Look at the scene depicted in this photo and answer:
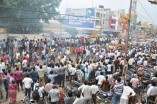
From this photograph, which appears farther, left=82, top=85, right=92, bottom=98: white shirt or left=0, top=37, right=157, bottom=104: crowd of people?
left=82, top=85, right=92, bottom=98: white shirt

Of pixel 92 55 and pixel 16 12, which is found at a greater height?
pixel 16 12

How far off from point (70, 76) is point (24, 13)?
26760 millimetres

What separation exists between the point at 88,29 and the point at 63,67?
43978 millimetres

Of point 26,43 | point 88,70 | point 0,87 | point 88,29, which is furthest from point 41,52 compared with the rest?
point 88,29

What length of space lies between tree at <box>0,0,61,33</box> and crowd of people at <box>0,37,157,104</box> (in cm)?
1208

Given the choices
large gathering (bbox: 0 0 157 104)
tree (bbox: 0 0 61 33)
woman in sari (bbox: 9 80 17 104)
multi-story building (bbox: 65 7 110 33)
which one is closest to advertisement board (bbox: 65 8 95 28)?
multi-story building (bbox: 65 7 110 33)

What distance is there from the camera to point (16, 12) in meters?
40.7

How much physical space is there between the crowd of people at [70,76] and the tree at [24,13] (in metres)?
12.1

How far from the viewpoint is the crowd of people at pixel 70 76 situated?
12.2m

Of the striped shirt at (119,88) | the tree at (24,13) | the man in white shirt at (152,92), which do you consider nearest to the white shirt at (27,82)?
the striped shirt at (119,88)

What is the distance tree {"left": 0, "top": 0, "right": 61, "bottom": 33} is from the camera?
3959 centimetres

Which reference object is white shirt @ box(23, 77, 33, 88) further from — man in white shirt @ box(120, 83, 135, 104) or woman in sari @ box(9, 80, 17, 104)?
man in white shirt @ box(120, 83, 135, 104)

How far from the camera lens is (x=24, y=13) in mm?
42625

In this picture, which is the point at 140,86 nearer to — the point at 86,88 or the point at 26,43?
the point at 86,88
